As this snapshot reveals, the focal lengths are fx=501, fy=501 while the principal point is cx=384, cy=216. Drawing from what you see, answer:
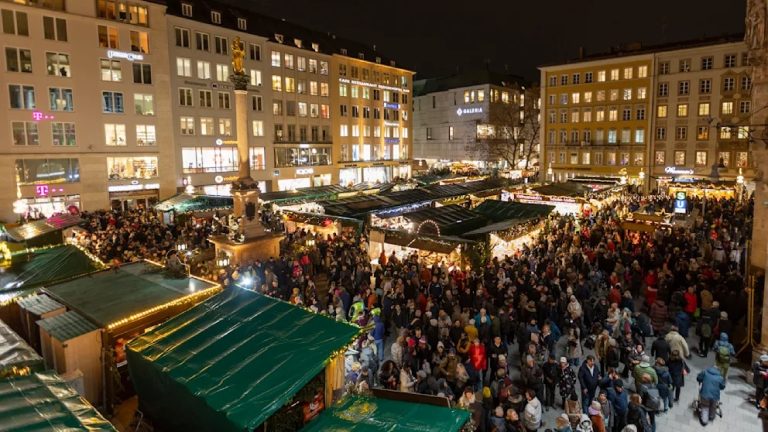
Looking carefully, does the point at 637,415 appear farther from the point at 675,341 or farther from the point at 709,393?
the point at 675,341

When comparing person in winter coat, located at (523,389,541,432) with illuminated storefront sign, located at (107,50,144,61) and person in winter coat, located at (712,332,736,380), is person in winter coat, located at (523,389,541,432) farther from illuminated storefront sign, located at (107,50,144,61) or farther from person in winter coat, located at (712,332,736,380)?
illuminated storefront sign, located at (107,50,144,61)

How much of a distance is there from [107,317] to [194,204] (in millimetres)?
19966

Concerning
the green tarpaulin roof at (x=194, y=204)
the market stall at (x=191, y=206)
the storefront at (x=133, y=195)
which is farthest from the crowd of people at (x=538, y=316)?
the storefront at (x=133, y=195)

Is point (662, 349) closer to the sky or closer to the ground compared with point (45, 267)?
closer to the ground

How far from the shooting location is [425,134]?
3194 inches

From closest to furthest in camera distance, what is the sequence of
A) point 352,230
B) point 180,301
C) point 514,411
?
point 514,411
point 180,301
point 352,230

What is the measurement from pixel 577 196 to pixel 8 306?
92.8ft

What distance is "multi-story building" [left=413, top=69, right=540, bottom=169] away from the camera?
7094 centimetres

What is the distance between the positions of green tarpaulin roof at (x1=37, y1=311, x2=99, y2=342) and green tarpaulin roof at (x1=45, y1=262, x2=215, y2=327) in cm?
15

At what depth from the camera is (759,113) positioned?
521 inches

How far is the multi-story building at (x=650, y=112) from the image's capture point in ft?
152

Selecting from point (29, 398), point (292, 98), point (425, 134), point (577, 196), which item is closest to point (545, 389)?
point (29, 398)

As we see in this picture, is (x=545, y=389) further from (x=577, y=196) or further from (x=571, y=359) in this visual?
(x=577, y=196)

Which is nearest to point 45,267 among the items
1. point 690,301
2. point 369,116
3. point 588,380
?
point 588,380
